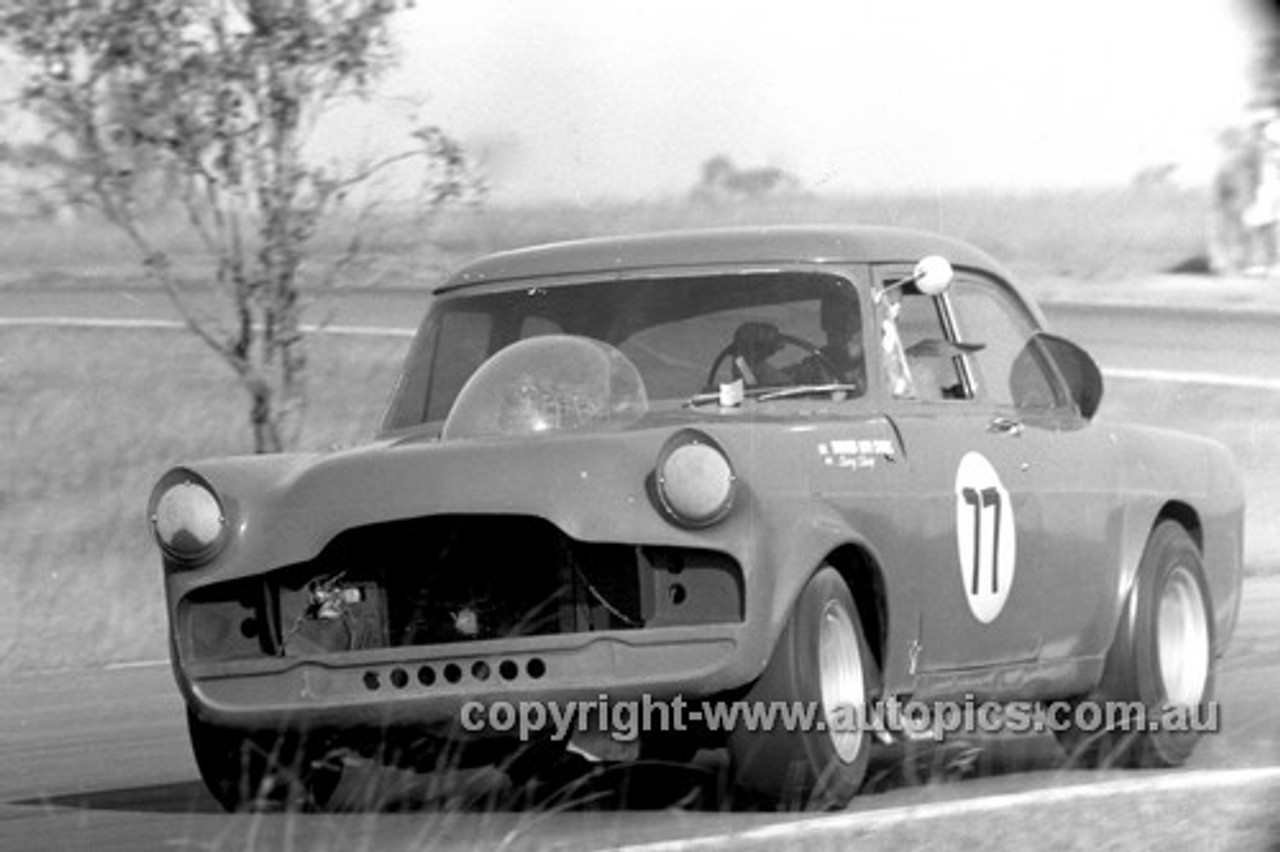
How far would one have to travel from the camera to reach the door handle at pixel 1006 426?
799 cm

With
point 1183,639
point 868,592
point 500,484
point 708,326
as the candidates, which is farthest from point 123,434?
point 500,484

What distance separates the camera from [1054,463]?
26.6ft

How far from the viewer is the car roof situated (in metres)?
7.93

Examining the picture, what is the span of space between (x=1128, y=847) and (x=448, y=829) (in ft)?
4.87

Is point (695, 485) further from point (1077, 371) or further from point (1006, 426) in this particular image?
point (1077, 371)

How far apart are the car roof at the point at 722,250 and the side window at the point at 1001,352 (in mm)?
206

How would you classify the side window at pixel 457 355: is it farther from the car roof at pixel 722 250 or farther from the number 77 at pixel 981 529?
the number 77 at pixel 981 529

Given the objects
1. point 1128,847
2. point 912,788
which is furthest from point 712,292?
point 1128,847

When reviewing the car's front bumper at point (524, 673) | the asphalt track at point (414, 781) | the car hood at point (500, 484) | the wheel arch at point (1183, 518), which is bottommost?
the asphalt track at point (414, 781)

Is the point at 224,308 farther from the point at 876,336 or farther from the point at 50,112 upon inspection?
the point at 876,336

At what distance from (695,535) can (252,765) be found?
52.5 inches

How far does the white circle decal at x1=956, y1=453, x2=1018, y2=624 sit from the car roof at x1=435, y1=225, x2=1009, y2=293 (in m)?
0.65

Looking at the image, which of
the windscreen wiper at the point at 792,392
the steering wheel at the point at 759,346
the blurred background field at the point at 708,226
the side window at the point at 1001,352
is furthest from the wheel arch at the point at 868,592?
the blurred background field at the point at 708,226

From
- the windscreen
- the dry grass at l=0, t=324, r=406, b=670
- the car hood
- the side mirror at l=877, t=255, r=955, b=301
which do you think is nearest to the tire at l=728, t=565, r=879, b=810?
the car hood
